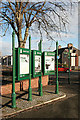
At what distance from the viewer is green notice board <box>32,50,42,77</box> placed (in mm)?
8789

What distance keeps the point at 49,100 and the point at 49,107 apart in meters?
1.08

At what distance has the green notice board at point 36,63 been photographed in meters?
8.79

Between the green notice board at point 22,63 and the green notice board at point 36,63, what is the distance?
729 millimetres

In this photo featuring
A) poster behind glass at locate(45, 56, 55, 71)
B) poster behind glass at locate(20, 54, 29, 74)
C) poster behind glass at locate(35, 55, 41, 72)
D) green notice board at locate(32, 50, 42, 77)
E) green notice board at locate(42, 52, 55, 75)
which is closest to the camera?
poster behind glass at locate(20, 54, 29, 74)

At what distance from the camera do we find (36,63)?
9094 millimetres

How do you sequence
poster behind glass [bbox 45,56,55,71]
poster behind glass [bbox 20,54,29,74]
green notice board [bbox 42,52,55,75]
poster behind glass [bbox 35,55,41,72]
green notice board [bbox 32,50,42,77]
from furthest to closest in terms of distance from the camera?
poster behind glass [bbox 45,56,55,71] → green notice board [bbox 42,52,55,75] → poster behind glass [bbox 35,55,41,72] → green notice board [bbox 32,50,42,77] → poster behind glass [bbox 20,54,29,74]

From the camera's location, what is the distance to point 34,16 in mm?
12508

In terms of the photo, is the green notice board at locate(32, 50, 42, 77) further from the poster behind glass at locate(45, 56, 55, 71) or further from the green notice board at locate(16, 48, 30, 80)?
the green notice board at locate(16, 48, 30, 80)

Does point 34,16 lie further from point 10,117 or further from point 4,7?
point 10,117

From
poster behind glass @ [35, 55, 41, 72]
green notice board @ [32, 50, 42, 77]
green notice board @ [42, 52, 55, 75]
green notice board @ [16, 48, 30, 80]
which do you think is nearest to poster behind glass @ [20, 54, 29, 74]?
green notice board @ [16, 48, 30, 80]

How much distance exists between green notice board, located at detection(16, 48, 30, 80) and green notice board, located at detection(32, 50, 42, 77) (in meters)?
0.73

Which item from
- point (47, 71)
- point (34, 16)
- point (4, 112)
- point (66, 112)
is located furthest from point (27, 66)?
point (34, 16)

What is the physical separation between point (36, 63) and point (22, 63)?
161 cm

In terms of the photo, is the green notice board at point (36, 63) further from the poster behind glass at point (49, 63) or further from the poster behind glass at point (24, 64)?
the poster behind glass at point (24, 64)
